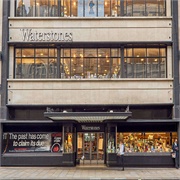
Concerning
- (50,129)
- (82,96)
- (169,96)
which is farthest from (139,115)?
(50,129)

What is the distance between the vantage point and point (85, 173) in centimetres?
2266

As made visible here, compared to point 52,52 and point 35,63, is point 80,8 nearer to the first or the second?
point 52,52

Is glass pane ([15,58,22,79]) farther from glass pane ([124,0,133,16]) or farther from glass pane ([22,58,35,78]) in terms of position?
glass pane ([124,0,133,16])

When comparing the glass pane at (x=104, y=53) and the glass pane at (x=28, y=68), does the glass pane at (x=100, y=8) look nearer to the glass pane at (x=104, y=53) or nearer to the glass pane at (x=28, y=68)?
the glass pane at (x=104, y=53)

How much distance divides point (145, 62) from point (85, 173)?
998 cm

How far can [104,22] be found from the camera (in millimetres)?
26641

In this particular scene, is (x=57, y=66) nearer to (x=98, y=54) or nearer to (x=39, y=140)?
(x=98, y=54)

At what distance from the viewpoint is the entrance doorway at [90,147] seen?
1055 inches

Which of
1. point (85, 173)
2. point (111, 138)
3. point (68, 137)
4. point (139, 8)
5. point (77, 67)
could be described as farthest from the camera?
point (139, 8)

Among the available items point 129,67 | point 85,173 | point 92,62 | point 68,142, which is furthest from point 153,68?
point 85,173

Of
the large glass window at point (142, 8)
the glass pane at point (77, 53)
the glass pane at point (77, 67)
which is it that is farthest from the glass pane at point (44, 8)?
the large glass window at point (142, 8)

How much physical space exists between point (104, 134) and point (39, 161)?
17.7ft

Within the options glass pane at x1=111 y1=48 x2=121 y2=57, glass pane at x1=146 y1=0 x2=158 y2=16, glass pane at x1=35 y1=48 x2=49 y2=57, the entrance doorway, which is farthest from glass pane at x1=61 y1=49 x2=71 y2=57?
glass pane at x1=146 y1=0 x2=158 y2=16

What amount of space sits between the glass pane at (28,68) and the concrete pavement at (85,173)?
710cm
